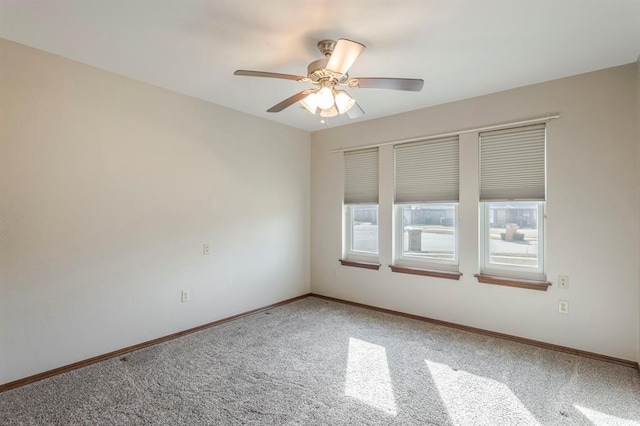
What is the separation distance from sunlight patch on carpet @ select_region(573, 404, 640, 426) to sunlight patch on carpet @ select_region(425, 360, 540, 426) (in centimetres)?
36

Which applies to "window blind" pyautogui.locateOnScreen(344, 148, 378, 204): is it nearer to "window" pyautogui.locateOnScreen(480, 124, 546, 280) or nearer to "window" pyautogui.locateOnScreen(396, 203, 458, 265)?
"window" pyautogui.locateOnScreen(396, 203, 458, 265)

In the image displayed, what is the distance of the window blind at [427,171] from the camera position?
11.9 ft

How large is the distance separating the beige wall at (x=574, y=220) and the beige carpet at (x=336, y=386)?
11.3 inches

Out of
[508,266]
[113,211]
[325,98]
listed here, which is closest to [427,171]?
[508,266]

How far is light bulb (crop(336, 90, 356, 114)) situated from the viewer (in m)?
2.38

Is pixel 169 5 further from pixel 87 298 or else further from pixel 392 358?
pixel 392 358

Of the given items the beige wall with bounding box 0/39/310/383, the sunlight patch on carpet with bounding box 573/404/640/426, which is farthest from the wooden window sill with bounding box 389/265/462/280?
the beige wall with bounding box 0/39/310/383

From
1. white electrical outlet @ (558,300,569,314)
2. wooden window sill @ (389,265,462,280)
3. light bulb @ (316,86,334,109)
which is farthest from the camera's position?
wooden window sill @ (389,265,462,280)

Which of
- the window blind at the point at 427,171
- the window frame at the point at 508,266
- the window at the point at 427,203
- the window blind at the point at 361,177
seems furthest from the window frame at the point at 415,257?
the window blind at the point at 361,177

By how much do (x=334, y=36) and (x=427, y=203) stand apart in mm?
2257

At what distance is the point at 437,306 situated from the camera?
3.67 meters

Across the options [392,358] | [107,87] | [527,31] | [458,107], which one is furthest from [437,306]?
[107,87]

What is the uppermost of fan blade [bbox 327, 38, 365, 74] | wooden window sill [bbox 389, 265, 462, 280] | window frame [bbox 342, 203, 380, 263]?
fan blade [bbox 327, 38, 365, 74]

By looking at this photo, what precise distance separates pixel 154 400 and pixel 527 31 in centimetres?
358
